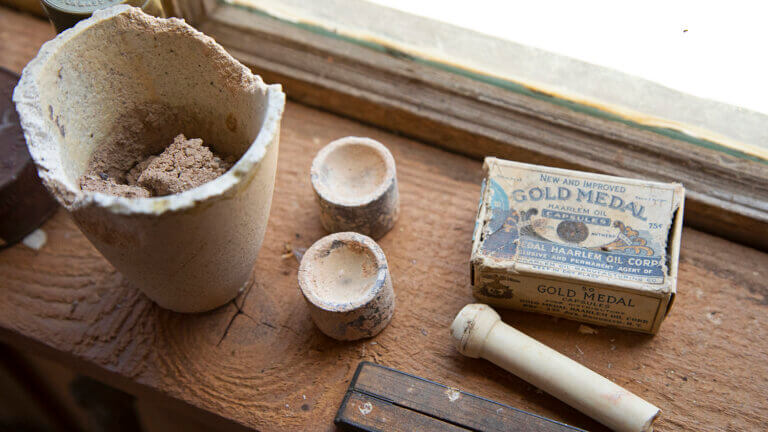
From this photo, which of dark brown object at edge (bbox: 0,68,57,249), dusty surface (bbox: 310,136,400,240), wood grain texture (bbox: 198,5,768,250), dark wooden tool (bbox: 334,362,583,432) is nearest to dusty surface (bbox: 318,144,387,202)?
dusty surface (bbox: 310,136,400,240)

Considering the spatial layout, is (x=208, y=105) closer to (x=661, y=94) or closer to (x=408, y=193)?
(x=408, y=193)

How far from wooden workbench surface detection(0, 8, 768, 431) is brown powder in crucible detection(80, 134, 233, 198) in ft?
0.66

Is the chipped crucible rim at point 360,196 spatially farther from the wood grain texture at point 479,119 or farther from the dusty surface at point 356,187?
the wood grain texture at point 479,119

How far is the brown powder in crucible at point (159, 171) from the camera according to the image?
0.75 metres

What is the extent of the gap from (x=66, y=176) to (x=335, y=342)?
402 millimetres

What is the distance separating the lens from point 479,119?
1033mm

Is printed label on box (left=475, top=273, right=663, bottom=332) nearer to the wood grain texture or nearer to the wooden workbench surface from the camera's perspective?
the wooden workbench surface

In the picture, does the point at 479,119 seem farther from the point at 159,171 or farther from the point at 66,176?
the point at 66,176

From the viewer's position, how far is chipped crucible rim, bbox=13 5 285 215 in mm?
611

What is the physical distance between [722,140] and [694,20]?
20cm

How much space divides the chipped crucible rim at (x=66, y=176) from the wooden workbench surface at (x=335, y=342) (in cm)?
30

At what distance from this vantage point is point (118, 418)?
1458 mm

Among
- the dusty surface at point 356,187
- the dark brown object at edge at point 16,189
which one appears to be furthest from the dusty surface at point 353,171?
the dark brown object at edge at point 16,189

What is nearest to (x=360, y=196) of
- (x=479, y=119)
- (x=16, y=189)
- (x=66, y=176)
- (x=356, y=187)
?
(x=356, y=187)
